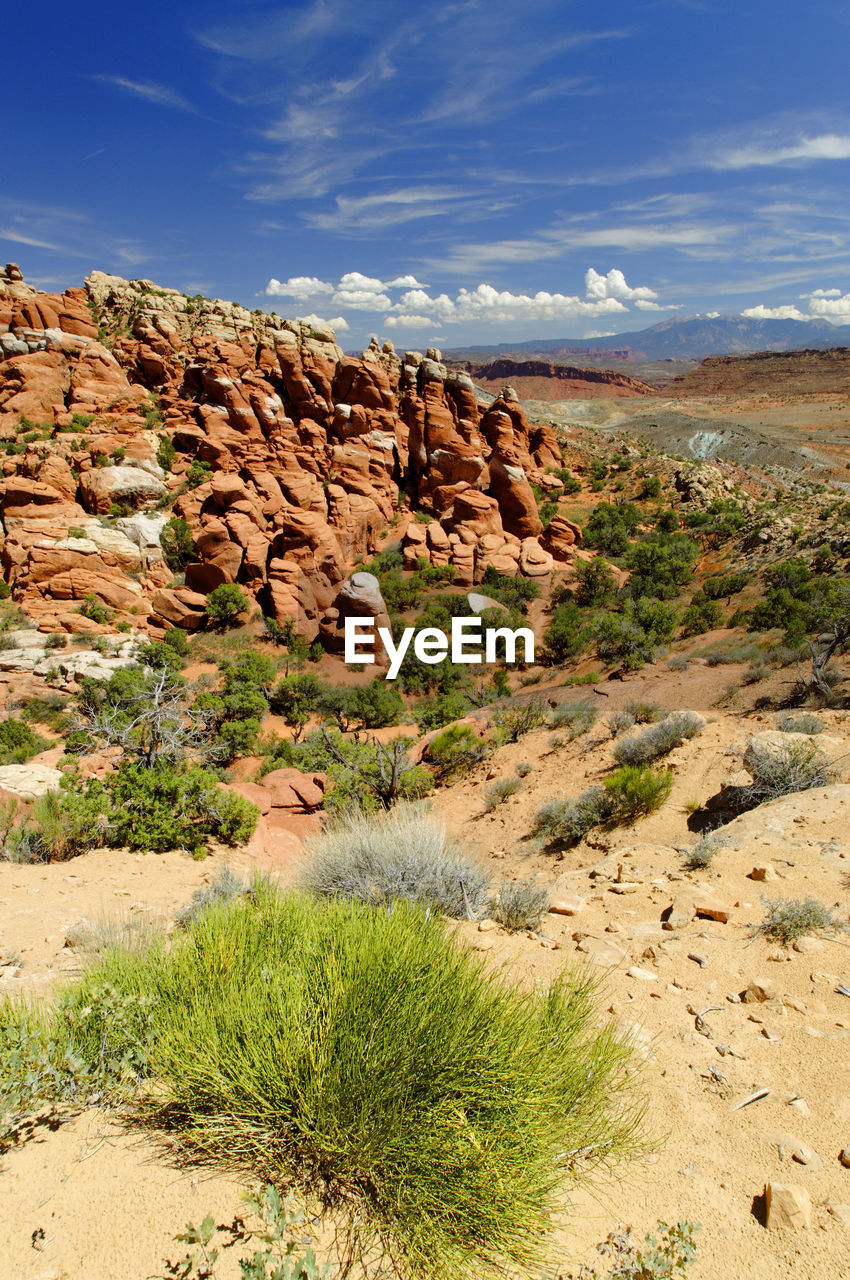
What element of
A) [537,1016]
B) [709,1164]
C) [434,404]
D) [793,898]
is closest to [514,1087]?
[537,1016]

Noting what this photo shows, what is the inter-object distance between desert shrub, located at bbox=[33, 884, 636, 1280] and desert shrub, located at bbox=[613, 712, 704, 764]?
6.31 metres

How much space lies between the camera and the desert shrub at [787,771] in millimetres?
6395

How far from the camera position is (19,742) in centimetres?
1274

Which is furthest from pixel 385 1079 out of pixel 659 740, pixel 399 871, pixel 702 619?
pixel 702 619

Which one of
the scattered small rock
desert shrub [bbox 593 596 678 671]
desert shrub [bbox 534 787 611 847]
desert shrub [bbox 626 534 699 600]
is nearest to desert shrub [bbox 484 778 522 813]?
desert shrub [bbox 534 787 611 847]

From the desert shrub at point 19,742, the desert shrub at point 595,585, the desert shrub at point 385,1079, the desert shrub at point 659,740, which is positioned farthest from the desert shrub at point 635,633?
the desert shrub at point 19,742

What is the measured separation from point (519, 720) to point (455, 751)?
165cm

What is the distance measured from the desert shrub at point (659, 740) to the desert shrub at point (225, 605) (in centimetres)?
1682

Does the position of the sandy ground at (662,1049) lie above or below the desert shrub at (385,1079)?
below

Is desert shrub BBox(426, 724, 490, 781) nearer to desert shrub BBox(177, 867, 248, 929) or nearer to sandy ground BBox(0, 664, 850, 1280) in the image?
sandy ground BBox(0, 664, 850, 1280)

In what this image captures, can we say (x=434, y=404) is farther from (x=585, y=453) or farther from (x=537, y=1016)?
(x=537, y=1016)

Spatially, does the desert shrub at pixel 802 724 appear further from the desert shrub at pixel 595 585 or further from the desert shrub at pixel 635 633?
the desert shrub at pixel 595 585

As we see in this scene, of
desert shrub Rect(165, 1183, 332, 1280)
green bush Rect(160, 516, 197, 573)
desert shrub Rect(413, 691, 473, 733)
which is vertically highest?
green bush Rect(160, 516, 197, 573)

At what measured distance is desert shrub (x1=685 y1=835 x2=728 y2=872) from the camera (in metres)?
5.20
